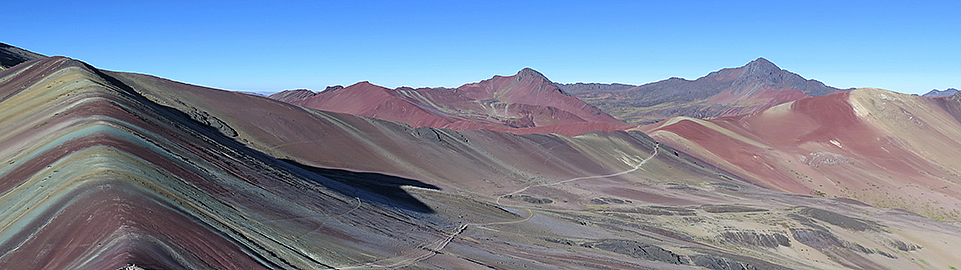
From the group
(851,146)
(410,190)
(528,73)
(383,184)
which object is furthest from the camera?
(528,73)

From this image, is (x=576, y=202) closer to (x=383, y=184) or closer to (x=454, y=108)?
(x=383, y=184)

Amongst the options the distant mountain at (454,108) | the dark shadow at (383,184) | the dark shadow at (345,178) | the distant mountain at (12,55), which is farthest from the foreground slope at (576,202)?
the distant mountain at (454,108)

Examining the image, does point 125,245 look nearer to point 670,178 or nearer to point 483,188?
point 483,188

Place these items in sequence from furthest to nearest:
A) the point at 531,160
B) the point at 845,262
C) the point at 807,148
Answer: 1. the point at 807,148
2. the point at 531,160
3. the point at 845,262

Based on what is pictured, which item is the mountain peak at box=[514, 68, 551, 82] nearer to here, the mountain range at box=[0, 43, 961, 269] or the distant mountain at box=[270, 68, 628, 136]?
the distant mountain at box=[270, 68, 628, 136]

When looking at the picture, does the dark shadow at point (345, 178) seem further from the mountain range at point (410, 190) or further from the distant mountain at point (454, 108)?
the distant mountain at point (454, 108)

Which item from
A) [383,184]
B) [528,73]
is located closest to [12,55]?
[383,184]

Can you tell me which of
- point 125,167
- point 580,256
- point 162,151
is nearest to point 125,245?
point 125,167
